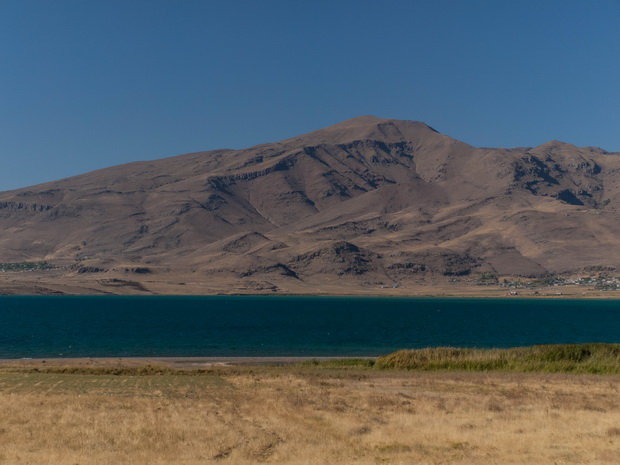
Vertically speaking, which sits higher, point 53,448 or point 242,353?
point 53,448

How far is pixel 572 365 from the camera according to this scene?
5062 cm

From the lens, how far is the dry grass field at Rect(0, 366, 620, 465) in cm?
2150

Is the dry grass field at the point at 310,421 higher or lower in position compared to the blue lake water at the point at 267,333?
higher

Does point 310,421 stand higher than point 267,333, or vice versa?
point 310,421

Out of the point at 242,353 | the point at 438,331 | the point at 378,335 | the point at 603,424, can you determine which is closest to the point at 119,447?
the point at 603,424

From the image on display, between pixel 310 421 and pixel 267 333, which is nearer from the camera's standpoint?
pixel 310 421

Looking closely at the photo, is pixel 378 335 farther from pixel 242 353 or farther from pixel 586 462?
pixel 586 462

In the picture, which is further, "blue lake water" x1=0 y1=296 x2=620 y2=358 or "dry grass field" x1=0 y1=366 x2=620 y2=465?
"blue lake water" x1=0 y1=296 x2=620 y2=358

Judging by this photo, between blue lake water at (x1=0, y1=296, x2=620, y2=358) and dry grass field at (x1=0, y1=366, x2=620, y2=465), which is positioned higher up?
→ dry grass field at (x1=0, y1=366, x2=620, y2=465)

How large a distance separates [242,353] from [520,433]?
2221 inches

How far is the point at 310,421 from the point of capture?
2731 centimetres

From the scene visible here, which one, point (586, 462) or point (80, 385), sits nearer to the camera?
point (586, 462)

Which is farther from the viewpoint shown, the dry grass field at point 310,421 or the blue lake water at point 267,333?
the blue lake water at point 267,333

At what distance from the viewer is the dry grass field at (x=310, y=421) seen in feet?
70.5
